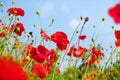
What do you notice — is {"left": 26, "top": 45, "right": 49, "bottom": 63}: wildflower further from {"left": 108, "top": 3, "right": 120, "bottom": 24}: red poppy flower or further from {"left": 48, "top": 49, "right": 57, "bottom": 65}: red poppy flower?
{"left": 108, "top": 3, "right": 120, "bottom": 24}: red poppy flower

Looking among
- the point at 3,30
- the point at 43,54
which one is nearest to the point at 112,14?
the point at 43,54

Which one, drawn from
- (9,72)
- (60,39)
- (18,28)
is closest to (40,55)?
(60,39)

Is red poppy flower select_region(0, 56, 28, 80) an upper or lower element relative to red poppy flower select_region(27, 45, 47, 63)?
lower

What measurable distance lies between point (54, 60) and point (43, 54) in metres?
0.38

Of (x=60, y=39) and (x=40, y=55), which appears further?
(x=60, y=39)

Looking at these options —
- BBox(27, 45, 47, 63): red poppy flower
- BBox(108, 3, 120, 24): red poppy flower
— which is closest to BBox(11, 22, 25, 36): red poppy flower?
BBox(27, 45, 47, 63): red poppy flower

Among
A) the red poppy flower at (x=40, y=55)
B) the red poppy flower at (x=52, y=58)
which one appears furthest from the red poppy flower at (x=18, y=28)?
the red poppy flower at (x=40, y=55)

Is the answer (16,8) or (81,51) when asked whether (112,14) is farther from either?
(16,8)

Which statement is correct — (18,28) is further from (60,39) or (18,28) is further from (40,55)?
(40,55)

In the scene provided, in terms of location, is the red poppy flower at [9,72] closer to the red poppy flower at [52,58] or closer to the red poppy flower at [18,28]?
the red poppy flower at [52,58]

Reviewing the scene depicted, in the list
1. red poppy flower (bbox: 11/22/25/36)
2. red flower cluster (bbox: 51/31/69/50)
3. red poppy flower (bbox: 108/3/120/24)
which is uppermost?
red poppy flower (bbox: 11/22/25/36)

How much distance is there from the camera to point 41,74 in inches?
83.0

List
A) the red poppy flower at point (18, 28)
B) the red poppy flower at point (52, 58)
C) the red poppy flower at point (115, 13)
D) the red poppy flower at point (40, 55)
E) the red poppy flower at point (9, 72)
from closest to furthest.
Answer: the red poppy flower at point (9, 72)
the red poppy flower at point (115, 13)
the red poppy flower at point (40, 55)
the red poppy flower at point (52, 58)
the red poppy flower at point (18, 28)

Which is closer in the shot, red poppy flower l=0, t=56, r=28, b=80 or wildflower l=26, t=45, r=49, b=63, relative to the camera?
red poppy flower l=0, t=56, r=28, b=80
